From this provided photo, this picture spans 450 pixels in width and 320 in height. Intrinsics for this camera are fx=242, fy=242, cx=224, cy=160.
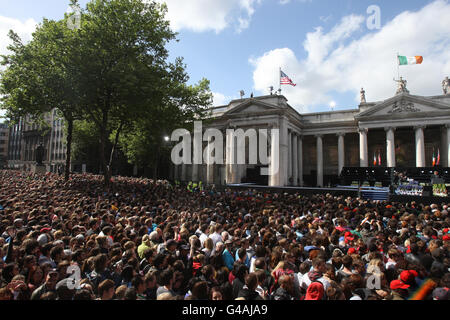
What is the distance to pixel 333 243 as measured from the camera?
6.50m

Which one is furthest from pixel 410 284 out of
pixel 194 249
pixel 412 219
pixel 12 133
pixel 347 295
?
pixel 12 133

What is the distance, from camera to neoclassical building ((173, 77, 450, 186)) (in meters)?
32.6

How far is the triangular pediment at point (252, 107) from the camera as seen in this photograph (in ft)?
113

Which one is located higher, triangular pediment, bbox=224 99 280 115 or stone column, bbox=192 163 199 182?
triangular pediment, bbox=224 99 280 115

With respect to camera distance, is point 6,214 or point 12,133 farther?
point 12,133

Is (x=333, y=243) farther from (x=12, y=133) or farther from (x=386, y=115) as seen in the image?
(x=12, y=133)

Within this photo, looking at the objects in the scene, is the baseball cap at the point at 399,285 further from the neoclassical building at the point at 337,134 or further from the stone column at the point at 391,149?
the stone column at the point at 391,149

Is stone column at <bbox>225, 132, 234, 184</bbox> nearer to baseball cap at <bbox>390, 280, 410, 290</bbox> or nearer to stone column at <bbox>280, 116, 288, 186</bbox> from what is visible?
stone column at <bbox>280, 116, 288, 186</bbox>

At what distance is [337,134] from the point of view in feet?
128

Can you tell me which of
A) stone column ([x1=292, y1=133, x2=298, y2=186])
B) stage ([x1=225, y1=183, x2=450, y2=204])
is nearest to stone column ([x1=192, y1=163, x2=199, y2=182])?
stone column ([x1=292, y1=133, x2=298, y2=186])

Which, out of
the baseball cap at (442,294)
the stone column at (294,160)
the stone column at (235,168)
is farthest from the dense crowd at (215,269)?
the stone column at (294,160)

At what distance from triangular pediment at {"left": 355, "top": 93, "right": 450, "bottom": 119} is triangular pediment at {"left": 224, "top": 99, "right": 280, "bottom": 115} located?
44.7 feet
